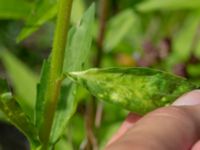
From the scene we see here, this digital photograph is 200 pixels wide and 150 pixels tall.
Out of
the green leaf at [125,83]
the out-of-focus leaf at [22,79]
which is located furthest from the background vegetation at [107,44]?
the green leaf at [125,83]

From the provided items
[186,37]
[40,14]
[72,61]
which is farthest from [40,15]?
[186,37]

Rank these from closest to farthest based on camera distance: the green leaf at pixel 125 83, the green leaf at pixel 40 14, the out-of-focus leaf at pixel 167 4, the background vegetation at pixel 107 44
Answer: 1. the green leaf at pixel 125 83
2. the green leaf at pixel 40 14
3. the background vegetation at pixel 107 44
4. the out-of-focus leaf at pixel 167 4

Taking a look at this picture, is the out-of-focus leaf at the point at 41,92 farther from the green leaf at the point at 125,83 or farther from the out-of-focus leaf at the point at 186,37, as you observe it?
the out-of-focus leaf at the point at 186,37

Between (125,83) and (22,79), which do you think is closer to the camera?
(125,83)

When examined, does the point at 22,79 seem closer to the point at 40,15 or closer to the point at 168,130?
the point at 40,15

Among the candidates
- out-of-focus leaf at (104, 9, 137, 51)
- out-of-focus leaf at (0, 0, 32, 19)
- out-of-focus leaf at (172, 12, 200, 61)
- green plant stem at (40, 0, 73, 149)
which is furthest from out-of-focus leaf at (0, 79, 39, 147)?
out-of-focus leaf at (172, 12, 200, 61)

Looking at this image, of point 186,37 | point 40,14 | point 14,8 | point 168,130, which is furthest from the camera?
point 186,37
